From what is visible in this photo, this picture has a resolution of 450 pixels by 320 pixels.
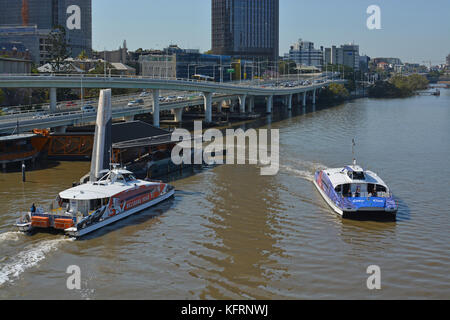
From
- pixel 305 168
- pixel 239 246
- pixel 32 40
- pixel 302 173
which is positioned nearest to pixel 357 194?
pixel 239 246

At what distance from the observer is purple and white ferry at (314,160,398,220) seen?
31.0 meters

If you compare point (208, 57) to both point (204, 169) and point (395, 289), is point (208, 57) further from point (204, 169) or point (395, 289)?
point (395, 289)

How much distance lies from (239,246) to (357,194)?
970 cm

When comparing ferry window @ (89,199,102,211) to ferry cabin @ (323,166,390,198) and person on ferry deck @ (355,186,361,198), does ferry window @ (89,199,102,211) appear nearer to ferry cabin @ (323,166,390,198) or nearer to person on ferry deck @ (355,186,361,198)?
ferry cabin @ (323,166,390,198)

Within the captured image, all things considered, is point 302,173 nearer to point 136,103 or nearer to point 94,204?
point 94,204

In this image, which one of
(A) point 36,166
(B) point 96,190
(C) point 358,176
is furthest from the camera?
(A) point 36,166

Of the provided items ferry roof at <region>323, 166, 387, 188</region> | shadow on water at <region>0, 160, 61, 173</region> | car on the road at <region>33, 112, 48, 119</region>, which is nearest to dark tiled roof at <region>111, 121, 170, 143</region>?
shadow on water at <region>0, 160, 61, 173</region>

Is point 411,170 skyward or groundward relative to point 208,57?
groundward

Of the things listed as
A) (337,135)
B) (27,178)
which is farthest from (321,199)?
(337,135)

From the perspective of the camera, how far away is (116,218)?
1185 inches

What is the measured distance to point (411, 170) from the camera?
1818 inches

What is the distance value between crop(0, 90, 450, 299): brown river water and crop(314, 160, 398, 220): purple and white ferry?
2.22ft

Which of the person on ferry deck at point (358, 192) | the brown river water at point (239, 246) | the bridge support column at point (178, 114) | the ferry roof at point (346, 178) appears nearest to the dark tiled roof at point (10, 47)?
the bridge support column at point (178, 114)

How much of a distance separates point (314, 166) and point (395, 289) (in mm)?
25832
